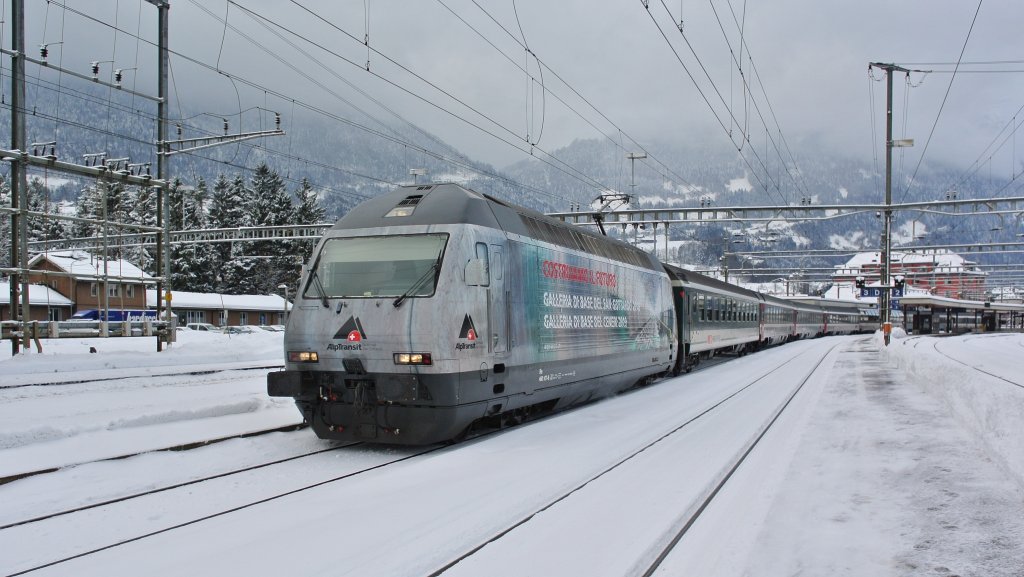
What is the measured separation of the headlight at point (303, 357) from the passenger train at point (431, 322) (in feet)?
0.06

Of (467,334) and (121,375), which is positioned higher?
(467,334)

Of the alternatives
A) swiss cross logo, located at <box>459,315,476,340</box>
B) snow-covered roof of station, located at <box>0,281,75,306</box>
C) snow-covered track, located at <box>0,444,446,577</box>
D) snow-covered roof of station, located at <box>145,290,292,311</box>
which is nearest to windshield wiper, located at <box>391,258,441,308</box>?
swiss cross logo, located at <box>459,315,476,340</box>

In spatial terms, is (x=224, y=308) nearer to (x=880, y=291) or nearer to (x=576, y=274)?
(x=880, y=291)

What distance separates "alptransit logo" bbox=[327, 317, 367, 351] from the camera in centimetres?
923

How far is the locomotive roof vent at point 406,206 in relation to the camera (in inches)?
401

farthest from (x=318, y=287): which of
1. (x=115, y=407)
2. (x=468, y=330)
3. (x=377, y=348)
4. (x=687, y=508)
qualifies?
(x=687, y=508)

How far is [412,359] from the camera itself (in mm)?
8938

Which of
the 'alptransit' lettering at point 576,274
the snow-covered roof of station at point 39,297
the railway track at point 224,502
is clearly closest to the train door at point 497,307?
the railway track at point 224,502

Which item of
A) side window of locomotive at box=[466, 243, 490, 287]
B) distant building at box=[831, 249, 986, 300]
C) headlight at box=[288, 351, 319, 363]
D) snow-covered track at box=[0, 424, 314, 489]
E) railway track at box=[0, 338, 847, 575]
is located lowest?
railway track at box=[0, 338, 847, 575]

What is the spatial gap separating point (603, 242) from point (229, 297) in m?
58.0

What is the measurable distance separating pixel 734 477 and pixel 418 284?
14.5 feet

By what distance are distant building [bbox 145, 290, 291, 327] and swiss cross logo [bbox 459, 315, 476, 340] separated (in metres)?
55.4

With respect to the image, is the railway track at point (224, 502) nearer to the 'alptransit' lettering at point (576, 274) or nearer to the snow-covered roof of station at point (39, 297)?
the 'alptransit' lettering at point (576, 274)

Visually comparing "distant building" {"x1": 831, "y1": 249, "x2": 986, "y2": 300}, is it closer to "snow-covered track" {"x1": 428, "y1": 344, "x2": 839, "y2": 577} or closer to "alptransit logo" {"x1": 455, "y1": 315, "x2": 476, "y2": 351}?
"snow-covered track" {"x1": 428, "y1": 344, "x2": 839, "y2": 577}
